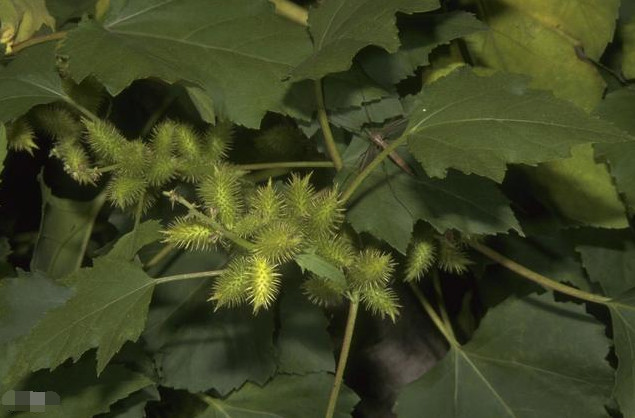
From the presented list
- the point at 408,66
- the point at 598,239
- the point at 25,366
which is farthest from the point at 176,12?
the point at 598,239

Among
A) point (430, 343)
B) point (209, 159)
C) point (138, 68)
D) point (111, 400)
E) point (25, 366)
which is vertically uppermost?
point (138, 68)

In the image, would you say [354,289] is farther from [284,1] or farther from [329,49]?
[284,1]

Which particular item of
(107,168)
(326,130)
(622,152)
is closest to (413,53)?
(326,130)

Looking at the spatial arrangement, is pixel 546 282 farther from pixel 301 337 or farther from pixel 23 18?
pixel 23 18

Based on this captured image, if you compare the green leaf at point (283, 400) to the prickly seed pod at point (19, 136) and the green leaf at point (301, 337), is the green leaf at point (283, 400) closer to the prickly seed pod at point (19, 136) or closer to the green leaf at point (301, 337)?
the green leaf at point (301, 337)

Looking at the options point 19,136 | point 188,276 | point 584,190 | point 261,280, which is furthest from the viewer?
point 584,190

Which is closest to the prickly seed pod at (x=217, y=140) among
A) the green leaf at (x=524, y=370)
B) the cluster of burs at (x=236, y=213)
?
the cluster of burs at (x=236, y=213)

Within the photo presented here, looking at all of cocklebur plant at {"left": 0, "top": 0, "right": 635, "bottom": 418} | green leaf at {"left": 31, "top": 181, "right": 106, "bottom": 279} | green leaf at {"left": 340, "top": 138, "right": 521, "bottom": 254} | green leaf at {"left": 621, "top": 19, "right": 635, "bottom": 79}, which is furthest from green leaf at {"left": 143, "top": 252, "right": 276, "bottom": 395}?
green leaf at {"left": 621, "top": 19, "right": 635, "bottom": 79}
